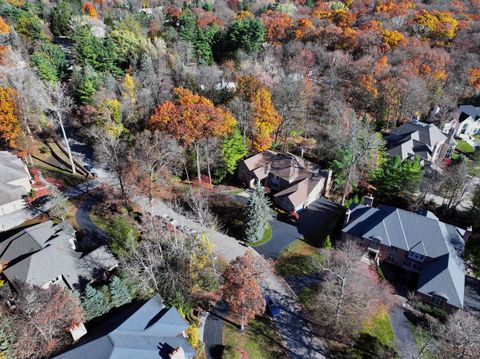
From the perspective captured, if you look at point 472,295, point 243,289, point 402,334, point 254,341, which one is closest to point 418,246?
point 472,295

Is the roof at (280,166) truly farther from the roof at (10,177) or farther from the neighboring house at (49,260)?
the roof at (10,177)

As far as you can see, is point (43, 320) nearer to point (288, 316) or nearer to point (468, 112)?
point (288, 316)

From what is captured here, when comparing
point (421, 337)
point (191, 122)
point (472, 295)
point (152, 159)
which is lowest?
point (472, 295)

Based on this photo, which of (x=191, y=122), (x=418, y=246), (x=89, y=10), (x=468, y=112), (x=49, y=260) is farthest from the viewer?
(x=89, y=10)

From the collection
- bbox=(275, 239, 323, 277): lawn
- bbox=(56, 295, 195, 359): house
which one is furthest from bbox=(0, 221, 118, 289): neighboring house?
bbox=(275, 239, 323, 277): lawn

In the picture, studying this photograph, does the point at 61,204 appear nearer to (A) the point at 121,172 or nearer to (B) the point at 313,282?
(A) the point at 121,172

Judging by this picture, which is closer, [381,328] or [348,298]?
[348,298]

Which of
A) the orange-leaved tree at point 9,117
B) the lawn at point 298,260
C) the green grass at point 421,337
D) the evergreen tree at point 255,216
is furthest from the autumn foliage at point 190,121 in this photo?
the green grass at point 421,337

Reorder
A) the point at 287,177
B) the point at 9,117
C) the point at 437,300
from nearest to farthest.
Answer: the point at 437,300, the point at 9,117, the point at 287,177

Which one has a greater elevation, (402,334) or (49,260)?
(49,260)
